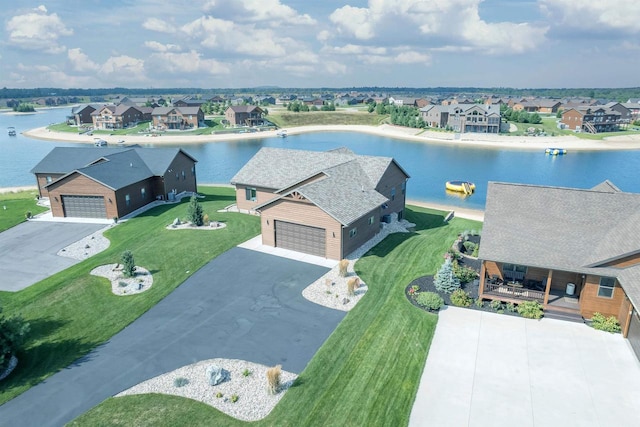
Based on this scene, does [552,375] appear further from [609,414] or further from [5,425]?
[5,425]

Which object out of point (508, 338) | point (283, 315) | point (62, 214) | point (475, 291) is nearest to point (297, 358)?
point (283, 315)

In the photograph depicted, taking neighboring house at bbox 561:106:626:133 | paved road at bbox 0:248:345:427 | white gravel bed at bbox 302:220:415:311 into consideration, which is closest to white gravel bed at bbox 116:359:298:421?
paved road at bbox 0:248:345:427

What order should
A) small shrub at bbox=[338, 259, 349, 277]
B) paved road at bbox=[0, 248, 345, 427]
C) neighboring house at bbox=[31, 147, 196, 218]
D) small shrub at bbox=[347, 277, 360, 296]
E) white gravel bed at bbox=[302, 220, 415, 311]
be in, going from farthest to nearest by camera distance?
neighboring house at bbox=[31, 147, 196, 218], small shrub at bbox=[338, 259, 349, 277], small shrub at bbox=[347, 277, 360, 296], white gravel bed at bbox=[302, 220, 415, 311], paved road at bbox=[0, 248, 345, 427]

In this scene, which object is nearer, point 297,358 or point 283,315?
point 297,358

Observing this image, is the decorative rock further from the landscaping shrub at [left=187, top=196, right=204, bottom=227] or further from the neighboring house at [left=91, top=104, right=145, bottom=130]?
the neighboring house at [left=91, top=104, right=145, bottom=130]

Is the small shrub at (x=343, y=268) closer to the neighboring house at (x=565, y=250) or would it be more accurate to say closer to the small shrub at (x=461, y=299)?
the small shrub at (x=461, y=299)

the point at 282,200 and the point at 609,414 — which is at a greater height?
the point at 282,200

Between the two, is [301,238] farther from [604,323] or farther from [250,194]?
[604,323]
